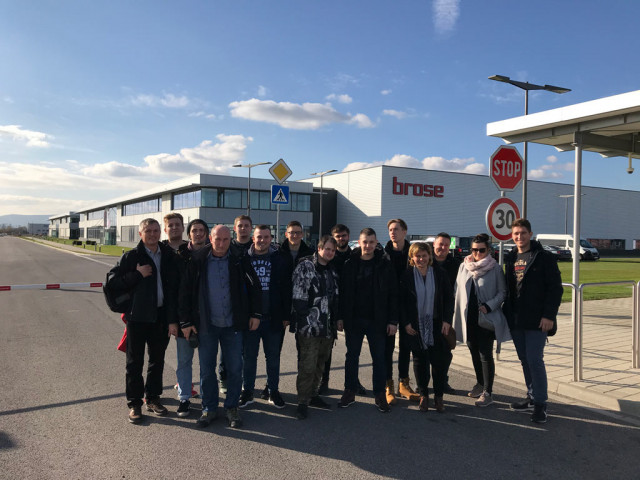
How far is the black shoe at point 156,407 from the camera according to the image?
4.54 m

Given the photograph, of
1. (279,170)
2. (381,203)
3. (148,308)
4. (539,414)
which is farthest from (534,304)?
(381,203)

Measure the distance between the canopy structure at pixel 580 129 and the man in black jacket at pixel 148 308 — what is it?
4.62 metres

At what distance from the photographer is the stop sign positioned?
7091 mm

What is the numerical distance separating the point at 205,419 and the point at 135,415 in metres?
0.67

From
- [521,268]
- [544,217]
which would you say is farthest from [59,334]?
[544,217]

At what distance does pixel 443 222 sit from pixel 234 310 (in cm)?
5344

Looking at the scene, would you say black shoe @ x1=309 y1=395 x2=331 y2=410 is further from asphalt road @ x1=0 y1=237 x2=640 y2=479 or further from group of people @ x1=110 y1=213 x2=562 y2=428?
asphalt road @ x1=0 y1=237 x2=640 y2=479

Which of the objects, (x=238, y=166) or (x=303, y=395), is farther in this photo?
(x=238, y=166)

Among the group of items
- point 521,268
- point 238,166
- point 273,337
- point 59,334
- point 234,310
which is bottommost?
point 59,334

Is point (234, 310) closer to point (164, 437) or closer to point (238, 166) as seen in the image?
point (164, 437)

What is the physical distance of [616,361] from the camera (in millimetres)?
6418

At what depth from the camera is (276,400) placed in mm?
4828

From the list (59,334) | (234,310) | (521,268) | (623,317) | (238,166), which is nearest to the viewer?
(234,310)

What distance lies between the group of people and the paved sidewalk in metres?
0.83
